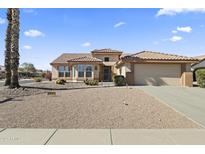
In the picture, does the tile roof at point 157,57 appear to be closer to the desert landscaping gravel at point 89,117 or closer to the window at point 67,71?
the window at point 67,71

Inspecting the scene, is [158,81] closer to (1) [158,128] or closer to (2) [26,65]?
(1) [158,128]

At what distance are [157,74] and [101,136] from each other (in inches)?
844

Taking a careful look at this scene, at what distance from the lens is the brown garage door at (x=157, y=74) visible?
2722 centimetres

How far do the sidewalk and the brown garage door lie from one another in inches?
776

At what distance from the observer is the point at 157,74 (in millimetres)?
27453

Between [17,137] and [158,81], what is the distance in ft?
72.2

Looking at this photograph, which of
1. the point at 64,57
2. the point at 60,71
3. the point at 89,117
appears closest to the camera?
the point at 89,117

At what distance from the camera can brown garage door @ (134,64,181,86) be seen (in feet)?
89.3

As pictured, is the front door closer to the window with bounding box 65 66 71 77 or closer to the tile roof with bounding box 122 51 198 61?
the window with bounding box 65 66 71 77

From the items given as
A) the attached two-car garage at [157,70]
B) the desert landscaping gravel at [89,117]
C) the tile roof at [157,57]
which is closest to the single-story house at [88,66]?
the tile roof at [157,57]

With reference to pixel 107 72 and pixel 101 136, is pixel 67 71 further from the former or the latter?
pixel 101 136

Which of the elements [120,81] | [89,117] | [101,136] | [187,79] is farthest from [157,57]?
[101,136]

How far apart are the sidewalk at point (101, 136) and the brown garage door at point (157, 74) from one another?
→ 19.7 m

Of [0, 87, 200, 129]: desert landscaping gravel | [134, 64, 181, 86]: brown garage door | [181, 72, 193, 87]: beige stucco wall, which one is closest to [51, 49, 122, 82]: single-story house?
[134, 64, 181, 86]: brown garage door
